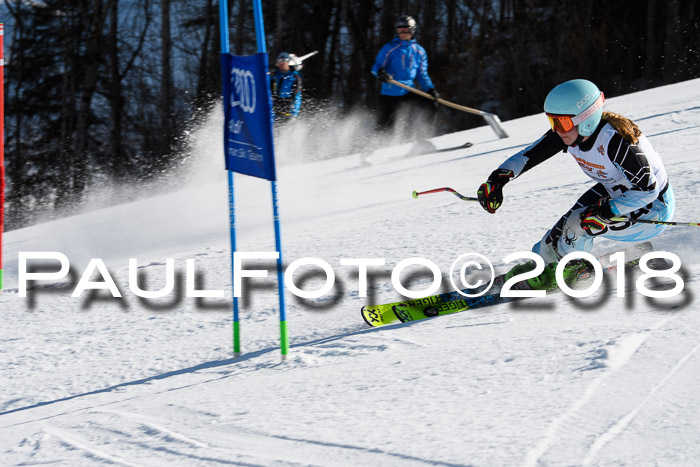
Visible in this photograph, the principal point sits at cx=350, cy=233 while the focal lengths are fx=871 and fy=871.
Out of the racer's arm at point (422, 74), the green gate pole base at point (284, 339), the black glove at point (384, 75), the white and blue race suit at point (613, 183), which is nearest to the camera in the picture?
the green gate pole base at point (284, 339)

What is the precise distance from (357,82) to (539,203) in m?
13.0

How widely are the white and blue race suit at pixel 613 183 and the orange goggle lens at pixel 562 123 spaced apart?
0.13m

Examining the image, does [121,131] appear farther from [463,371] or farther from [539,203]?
[463,371]

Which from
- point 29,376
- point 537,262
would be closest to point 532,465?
point 537,262

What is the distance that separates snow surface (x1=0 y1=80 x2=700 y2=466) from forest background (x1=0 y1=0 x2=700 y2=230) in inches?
422

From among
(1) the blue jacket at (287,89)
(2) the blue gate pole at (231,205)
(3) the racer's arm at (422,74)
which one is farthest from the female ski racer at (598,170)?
(1) the blue jacket at (287,89)

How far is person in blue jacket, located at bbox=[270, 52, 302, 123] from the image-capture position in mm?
10164

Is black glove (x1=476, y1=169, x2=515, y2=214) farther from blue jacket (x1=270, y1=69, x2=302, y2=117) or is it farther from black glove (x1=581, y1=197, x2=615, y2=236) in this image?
blue jacket (x1=270, y1=69, x2=302, y2=117)

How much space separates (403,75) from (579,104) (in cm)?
534

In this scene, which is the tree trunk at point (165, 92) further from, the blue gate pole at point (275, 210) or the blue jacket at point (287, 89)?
the blue gate pole at point (275, 210)

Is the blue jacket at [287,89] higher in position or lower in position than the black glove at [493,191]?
higher

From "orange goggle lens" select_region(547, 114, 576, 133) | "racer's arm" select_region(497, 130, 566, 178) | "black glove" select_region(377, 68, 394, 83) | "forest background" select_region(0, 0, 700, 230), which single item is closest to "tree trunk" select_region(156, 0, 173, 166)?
"forest background" select_region(0, 0, 700, 230)

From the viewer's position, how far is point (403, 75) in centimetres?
941

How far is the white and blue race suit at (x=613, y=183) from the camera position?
169 inches
